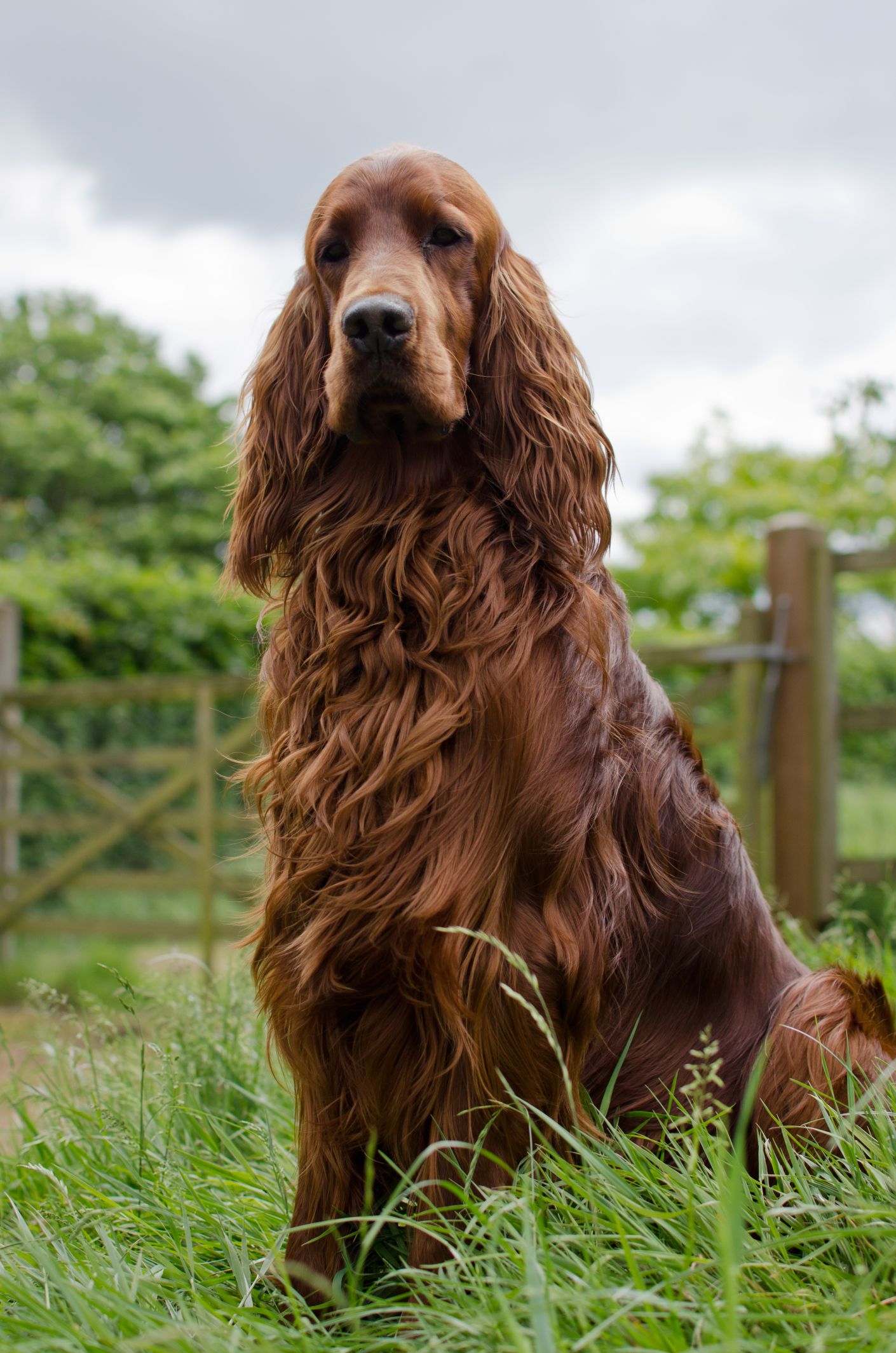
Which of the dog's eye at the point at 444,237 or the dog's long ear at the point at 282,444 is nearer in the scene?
the dog's eye at the point at 444,237

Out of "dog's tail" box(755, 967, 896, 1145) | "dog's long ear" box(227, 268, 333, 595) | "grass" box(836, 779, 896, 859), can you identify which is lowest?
"dog's tail" box(755, 967, 896, 1145)

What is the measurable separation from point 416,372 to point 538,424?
28 cm

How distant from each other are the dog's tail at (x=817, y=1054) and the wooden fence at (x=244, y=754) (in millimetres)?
1120

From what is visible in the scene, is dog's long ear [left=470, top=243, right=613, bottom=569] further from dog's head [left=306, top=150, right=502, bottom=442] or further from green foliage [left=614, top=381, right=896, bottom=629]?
green foliage [left=614, top=381, right=896, bottom=629]

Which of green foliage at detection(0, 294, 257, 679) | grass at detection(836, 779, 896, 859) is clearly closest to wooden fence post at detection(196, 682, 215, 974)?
grass at detection(836, 779, 896, 859)

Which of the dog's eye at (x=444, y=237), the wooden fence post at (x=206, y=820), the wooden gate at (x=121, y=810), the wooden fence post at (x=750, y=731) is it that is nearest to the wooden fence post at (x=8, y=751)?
the wooden gate at (x=121, y=810)

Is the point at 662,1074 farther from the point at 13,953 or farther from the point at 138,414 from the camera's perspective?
the point at 138,414

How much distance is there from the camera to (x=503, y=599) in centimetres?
180

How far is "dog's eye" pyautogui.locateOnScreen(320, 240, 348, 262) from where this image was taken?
1.94 metres

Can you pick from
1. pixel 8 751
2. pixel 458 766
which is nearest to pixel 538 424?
pixel 458 766

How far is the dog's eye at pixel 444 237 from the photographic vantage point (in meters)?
1.91

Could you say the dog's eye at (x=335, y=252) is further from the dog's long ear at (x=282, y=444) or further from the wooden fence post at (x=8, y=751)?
the wooden fence post at (x=8, y=751)

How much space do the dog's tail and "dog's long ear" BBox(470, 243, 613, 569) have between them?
0.86 meters

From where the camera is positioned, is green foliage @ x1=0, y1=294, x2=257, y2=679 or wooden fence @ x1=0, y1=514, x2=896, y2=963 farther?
green foliage @ x1=0, y1=294, x2=257, y2=679
